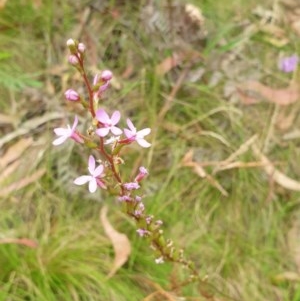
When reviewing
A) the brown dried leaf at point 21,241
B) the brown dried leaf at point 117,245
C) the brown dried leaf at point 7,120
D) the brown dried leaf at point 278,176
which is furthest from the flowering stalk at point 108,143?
the brown dried leaf at point 7,120

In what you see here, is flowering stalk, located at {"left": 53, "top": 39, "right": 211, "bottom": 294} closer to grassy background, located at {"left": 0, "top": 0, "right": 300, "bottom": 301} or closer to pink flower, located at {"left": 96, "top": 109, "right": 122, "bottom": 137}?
pink flower, located at {"left": 96, "top": 109, "right": 122, "bottom": 137}

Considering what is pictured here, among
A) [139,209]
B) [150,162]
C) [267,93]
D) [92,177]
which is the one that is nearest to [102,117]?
[92,177]

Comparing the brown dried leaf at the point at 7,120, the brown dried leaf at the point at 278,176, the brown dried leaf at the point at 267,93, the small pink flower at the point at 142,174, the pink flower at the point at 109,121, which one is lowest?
the brown dried leaf at the point at 278,176

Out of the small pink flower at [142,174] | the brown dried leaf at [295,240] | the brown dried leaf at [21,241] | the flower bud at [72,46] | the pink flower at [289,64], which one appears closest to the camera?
the flower bud at [72,46]

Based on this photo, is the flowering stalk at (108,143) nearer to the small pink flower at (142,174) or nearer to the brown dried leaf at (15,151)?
the small pink flower at (142,174)

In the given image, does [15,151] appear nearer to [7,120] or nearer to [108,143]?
[7,120]

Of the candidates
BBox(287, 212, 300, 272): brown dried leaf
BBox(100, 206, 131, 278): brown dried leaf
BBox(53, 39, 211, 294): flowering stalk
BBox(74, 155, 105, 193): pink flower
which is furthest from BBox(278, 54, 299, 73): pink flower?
BBox(74, 155, 105, 193): pink flower
